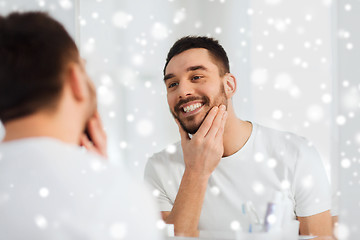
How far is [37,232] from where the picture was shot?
422 mm

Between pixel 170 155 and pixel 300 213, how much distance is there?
317 millimetres

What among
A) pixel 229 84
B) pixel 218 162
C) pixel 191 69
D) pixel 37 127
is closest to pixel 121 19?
pixel 191 69

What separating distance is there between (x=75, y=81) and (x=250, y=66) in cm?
42

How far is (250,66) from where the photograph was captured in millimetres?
808

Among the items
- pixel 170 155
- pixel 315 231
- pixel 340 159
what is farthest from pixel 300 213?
pixel 170 155

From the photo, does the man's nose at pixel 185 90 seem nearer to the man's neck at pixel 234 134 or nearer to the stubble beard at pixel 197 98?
the stubble beard at pixel 197 98

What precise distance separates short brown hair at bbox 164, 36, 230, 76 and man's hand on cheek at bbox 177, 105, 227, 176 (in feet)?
0.33

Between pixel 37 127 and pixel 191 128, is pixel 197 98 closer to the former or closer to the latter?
pixel 191 128

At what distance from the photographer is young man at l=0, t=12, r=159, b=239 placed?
0.43m

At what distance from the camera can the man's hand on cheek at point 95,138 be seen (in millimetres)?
698

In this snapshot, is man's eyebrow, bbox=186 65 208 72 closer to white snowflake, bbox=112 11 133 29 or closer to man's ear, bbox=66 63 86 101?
white snowflake, bbox=112 11 133 29

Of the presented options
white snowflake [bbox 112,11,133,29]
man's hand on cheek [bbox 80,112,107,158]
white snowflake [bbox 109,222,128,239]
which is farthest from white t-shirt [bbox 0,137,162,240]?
white snowflake [bbox 112,11,133,29]

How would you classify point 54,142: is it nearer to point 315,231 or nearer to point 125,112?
point 125,112

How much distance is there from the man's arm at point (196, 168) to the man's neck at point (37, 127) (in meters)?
0.41
